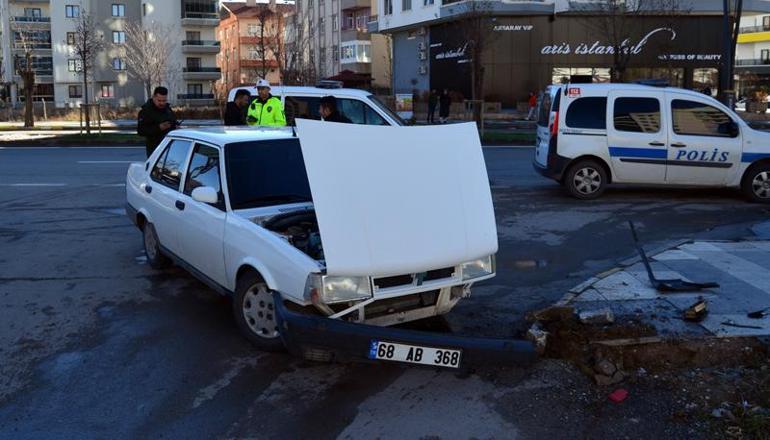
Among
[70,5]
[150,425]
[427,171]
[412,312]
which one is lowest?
[150,425]

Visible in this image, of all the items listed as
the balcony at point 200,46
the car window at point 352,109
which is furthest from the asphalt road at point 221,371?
the balcony at point 200,46

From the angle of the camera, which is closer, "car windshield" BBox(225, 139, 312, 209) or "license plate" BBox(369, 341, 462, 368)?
"license plate" BBox(369, 341, 462, 368)

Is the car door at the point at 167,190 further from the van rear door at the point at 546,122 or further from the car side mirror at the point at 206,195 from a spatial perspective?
the van rear door at the point at 546,122

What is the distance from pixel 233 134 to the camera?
6566 millimetres

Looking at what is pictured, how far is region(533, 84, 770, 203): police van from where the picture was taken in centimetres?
1182

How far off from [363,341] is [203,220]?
2.18 meters

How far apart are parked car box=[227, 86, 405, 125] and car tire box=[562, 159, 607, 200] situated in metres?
3.37

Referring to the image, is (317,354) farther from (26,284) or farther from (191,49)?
(191,49)

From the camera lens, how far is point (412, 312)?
520cm

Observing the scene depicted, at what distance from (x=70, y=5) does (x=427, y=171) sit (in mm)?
76498

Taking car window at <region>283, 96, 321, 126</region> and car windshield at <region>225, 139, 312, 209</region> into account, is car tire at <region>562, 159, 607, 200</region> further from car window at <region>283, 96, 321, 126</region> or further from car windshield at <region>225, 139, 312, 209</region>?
car windshield at <region>225, 139, 312, 209</region>

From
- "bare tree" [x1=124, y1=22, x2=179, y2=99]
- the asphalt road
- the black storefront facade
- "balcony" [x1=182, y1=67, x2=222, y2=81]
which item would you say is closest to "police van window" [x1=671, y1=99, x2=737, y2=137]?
the asphalt road

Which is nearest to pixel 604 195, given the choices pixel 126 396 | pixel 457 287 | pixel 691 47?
pixel 457 287

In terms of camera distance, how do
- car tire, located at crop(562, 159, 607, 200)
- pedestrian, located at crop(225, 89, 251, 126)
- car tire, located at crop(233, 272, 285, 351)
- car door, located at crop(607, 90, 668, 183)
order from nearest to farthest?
car tire, located at crop(233, 272, 285, 351) < car door, located at crop(607, 90, 668, 183) < pedestrian, located at crop(225, 89, 251, 126) < car tire, located at crop(562, 159, 607, 200)
